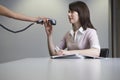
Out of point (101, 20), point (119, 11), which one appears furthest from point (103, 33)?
point (119, 11)

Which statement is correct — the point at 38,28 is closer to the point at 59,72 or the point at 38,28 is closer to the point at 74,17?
the point at 74,17

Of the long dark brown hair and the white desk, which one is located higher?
the long dark brown hair

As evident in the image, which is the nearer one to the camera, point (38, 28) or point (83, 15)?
point (83, 15)

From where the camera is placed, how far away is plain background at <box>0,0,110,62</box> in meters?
3.96

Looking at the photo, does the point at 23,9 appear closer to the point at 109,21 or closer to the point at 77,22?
the point at 109,21

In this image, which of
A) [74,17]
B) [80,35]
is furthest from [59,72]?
[74,17]

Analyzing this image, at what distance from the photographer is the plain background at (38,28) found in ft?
13.0

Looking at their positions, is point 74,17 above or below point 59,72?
above

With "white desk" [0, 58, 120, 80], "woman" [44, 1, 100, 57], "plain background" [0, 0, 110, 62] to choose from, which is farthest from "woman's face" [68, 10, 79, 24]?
"plain background" [0, 0, 110, 62]

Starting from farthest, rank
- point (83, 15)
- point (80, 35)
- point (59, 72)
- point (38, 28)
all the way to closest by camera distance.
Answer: point (38, 28)
point (83, 15)
point (80, 35)
point (59, 72)

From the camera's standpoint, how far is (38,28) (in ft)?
13.1

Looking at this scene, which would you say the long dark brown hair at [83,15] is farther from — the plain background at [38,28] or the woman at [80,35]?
the plain background at [38,28]

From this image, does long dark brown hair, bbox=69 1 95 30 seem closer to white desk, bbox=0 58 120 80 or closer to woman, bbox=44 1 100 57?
woman, bbox=44 1 100 57

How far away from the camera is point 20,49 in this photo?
13.1 ft
